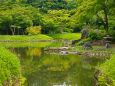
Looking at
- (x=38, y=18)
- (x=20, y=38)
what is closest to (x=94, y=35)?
(x=20, y=38)

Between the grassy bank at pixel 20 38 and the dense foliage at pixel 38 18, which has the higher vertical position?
the dense foliage at pixel 38 18

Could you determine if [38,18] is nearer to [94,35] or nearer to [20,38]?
[20,38]

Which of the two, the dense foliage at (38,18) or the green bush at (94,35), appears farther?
the dense foliage at (38,18)

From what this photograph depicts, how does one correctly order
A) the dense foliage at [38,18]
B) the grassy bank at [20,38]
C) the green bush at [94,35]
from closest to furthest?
the green bush at [94,35] < the grassy bank at [20,38] < the dense foliage at [38,18]

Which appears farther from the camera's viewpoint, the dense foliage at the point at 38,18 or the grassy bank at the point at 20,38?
the dense foliage at the point at 38,18

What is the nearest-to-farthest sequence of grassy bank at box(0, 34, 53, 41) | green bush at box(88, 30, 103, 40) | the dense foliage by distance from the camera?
green bush at box(88, 30, 103, 40) → grassy bank at box(0, 34, 53, 41) → the dense foliage

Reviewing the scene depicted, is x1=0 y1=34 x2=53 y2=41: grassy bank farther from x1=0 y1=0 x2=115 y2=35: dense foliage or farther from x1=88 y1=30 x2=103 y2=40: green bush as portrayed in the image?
x1=88 y1=30 x2=103 y2=40: green bush

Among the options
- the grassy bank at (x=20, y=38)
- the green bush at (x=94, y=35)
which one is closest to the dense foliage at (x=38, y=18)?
the grassy bank at (x=20, y=38)

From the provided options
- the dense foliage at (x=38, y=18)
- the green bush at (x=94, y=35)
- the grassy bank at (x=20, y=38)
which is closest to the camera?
the green bush at (x=94, y=35)

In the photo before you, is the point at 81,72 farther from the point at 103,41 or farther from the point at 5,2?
the point at 5,2

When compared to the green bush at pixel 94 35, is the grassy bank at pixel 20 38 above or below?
below

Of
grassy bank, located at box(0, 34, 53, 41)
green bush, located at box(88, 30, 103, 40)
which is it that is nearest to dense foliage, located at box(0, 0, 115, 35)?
grassy bank, located at box(0, 34, 53, 41)

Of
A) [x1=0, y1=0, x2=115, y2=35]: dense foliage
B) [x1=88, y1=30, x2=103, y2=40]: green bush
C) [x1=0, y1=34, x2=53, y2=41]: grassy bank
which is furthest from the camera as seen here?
[x1=0, y1=0, x2=115, y2=35]: dense foliage

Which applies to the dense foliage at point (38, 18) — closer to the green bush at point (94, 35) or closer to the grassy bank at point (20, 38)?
the grassy bank at point (20, 38)
